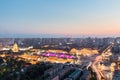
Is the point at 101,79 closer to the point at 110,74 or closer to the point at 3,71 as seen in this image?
the point at 110,74

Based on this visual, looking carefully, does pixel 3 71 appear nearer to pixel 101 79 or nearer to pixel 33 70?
pixel 33 70

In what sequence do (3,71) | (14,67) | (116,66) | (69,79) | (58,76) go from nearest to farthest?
1. (69,79)
2. (58,76)
3. (3,71)
4. (14,67)
5. (116,66)

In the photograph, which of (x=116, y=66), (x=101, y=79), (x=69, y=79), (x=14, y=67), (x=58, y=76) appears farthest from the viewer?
(x=116, y=66)

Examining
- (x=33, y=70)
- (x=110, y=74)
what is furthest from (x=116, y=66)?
(x=33, y=70)

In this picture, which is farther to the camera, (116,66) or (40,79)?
(116,66)

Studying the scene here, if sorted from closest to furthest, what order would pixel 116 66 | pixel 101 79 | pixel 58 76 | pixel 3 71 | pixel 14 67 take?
pixel 58 76, pixel 101 79, pixel 3 71, pixel 14 67, pixel 116 66

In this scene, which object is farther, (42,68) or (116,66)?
(116,66)

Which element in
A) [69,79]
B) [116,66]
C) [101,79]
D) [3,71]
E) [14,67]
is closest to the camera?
[69,79]

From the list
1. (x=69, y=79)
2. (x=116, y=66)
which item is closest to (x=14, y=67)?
(x=69, y=79)
